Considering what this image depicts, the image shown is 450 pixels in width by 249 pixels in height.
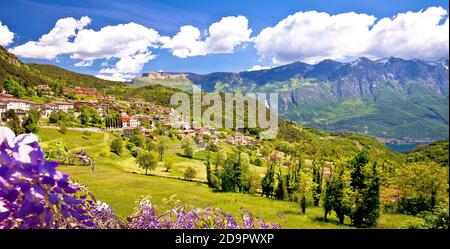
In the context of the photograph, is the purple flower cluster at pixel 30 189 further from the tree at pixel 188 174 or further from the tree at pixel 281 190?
the tree at pixel 281 190

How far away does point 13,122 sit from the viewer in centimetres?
482

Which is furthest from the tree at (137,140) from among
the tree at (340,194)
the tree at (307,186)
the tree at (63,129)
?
the tree at (307,186)

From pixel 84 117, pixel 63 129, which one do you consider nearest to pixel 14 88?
pixel 63 129

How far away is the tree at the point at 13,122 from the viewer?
4.66 m

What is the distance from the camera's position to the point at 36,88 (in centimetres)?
716

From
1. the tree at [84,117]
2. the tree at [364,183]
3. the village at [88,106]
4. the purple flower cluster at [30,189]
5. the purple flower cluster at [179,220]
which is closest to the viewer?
the purple flower cluster at [30,189]

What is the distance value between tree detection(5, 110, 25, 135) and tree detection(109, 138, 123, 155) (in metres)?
2.83

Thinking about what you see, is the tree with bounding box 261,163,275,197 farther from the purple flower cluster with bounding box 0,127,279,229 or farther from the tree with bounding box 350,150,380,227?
the purple flower cluster with bounding box 0,127,279,229

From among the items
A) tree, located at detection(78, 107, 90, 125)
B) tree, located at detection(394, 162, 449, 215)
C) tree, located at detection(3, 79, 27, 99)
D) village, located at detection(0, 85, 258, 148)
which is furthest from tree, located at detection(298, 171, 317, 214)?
tree, located at detection(3, 79, 27, 99)

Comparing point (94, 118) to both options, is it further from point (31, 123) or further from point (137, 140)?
point (31, 123)

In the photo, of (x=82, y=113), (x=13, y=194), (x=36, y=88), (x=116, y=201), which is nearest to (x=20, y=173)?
(x=13, y=194)

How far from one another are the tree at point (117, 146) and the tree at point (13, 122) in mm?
2825
